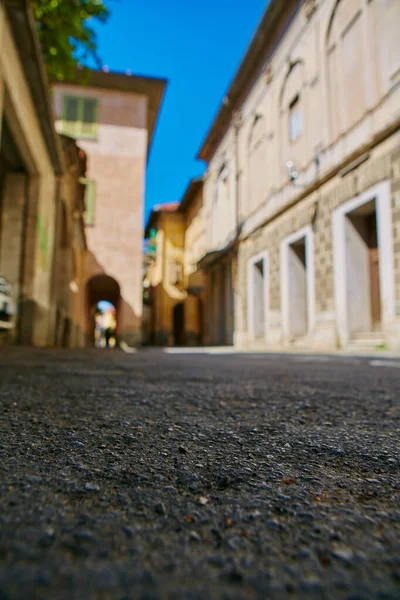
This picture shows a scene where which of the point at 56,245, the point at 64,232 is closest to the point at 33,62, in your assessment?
the point at 56,245

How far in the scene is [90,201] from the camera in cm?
1554

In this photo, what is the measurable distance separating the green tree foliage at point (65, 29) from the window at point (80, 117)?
373 inches

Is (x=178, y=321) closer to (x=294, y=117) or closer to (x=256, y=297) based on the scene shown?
(x=256, y=297)

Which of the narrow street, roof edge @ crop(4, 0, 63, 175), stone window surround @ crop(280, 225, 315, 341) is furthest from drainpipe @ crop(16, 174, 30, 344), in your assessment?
stone window surround @ crop(280, 225, 315, 341)

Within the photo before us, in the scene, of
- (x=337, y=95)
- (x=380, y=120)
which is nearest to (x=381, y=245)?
(x=380, y=120)

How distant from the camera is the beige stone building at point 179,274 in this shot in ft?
67.6

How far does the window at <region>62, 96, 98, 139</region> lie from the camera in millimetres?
15992

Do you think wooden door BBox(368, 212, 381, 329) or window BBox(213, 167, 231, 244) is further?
window BBox(213, 167, 231, 244)

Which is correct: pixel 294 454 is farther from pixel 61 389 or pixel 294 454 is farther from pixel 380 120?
pixel 380 120

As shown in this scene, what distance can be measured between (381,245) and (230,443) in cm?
698

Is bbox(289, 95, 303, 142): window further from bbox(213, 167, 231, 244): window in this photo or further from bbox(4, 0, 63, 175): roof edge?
bbox(4, 0, 63, 175): roof edge

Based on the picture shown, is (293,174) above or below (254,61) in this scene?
below

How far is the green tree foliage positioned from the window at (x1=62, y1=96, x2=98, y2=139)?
31.0 feet

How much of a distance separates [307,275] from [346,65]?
465cm
